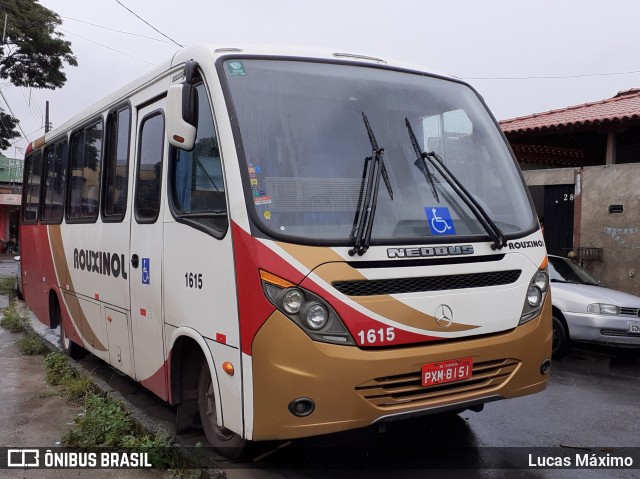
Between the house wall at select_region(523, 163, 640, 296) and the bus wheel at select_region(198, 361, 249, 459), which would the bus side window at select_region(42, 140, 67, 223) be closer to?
the bus wheel at select_region(198, 361, 249, 459)

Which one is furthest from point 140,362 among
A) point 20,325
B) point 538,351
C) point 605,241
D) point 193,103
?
point 605,241

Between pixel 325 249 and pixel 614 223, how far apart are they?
9.41 metres

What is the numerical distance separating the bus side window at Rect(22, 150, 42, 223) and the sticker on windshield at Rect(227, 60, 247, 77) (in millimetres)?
6123

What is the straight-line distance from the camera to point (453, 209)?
12.8 ft

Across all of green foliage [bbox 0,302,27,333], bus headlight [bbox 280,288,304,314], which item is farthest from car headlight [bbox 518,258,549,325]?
green foliage [bbox 0,302,27,333]

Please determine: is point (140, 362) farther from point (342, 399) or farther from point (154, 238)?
point (342, 399)

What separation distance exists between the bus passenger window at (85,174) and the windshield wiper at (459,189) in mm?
3500

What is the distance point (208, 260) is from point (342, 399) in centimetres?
120

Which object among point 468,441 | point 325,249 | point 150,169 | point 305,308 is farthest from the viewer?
point 150,169

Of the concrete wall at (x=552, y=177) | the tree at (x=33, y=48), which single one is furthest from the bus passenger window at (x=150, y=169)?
the tree at (x=33, y=48)

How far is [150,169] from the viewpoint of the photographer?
15.5ft

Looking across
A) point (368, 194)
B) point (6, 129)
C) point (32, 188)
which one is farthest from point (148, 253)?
point (6, 129)

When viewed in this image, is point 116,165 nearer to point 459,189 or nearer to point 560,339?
point 459,189

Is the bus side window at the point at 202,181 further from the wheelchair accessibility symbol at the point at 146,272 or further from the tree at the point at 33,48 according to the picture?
the tree at the point at 33,48
